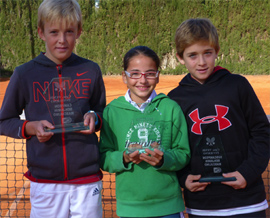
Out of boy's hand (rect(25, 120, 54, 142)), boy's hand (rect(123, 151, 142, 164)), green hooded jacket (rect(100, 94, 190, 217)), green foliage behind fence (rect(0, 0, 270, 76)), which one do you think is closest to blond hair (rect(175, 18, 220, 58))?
green hooded jacket (rect(100, 94, 190, 217))

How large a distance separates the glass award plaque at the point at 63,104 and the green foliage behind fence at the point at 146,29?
1452cm

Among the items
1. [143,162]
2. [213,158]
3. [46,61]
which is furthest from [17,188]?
[213,158]

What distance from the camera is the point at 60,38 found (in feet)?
6.34

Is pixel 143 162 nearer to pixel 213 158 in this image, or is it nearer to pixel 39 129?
pixel 213 158

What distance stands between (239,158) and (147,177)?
1.67ft

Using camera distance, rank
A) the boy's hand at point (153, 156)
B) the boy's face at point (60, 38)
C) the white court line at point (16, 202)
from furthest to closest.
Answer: the white court line at point (16, 202) < the boy's face at point (60, 38) < the boy's hand at point (153, 156)

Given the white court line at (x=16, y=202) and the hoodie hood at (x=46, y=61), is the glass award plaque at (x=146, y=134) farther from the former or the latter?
the white court line at (x=16, y=202)

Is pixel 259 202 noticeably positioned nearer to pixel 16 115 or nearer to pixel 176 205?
pixel 176 205

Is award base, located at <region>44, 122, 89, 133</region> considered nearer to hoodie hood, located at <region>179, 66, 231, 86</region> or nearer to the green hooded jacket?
the green hooded jacket

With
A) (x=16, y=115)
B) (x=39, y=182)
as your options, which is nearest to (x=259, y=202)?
Result: (x=39, y=182)

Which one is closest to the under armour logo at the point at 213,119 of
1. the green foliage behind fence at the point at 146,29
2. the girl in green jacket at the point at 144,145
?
the girl in green jacket at the point at 144,145

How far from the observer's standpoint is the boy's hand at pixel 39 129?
5.99ft

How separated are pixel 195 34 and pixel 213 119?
19.4 inches

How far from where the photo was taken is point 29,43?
16281 mm
